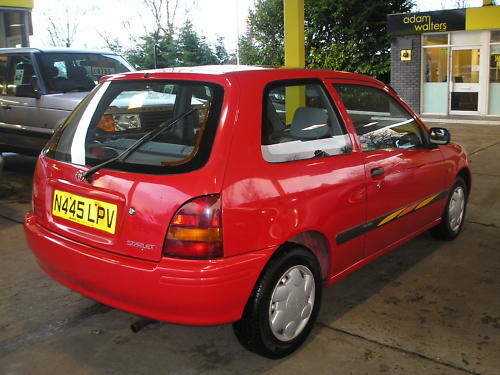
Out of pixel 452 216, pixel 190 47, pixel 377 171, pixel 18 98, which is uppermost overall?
pixel 190 47

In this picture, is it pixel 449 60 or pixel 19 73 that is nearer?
pixel 19 73

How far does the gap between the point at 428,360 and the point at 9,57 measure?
7.21 meters

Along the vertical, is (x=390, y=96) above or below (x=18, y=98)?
below

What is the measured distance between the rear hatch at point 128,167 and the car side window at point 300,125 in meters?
0.35

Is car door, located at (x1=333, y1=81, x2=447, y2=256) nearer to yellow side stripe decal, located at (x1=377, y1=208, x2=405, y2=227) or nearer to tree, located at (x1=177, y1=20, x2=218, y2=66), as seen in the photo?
yellow side stripe decal, located at (x1=377, y1=208, x2=405, y2=227)

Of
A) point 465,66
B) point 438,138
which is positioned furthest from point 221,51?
point 438,138

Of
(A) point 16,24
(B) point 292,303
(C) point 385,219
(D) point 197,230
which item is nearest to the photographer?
(D) point 197,230

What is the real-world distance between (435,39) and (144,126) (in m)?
15.2

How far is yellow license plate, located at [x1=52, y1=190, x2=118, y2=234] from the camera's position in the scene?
272cm

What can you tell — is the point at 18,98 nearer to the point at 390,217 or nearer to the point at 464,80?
the point at 390,217

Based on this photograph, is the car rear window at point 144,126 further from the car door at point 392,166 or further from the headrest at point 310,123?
the car door at point 392,166

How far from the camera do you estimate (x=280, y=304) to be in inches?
114

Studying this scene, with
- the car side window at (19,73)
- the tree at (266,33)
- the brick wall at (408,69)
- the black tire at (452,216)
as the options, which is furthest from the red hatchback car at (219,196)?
the tree at (266,33)

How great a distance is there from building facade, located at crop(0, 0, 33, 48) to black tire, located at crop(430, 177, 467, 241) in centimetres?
1796
